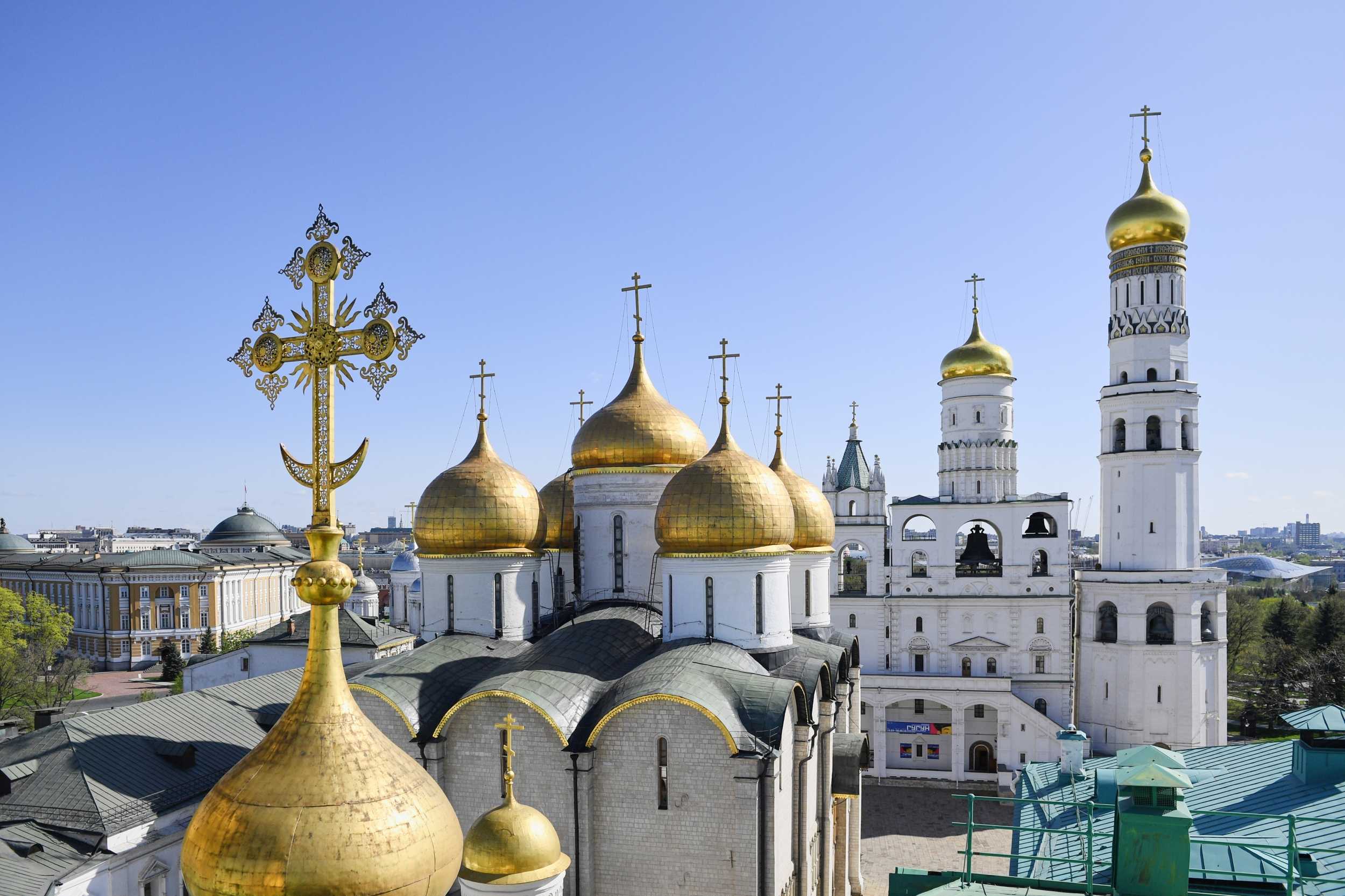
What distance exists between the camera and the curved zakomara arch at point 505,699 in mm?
12805

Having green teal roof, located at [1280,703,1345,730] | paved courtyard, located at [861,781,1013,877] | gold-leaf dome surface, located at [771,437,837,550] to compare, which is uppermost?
gold-leaf dome surface, located at [771,437,837,550]

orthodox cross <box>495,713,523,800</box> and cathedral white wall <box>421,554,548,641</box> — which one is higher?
cathedral white wall <box>421,554,548,641</box>

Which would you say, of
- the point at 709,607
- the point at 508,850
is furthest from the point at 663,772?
the point at 709,607

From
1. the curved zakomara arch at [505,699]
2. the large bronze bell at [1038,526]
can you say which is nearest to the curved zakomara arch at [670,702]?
the curved zakomara arch at [505,699]

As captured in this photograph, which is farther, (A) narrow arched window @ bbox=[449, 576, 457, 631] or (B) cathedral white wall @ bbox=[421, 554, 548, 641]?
(A) narrow arched window @ bbox=[449, 576, 457, 631]

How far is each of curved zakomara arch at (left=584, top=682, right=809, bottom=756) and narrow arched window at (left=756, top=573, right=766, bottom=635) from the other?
10.5 feet

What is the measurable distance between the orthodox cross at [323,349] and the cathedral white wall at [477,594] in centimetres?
1281

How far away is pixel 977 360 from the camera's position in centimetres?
3219

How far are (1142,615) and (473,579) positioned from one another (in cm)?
2302

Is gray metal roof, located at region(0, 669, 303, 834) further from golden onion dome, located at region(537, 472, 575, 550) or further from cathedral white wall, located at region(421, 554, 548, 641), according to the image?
golden onion dome, located at region(537, 472, 575, 550)

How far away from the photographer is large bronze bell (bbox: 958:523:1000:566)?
31875mm

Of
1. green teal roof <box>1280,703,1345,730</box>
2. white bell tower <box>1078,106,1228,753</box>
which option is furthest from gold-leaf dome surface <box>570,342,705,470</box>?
white bell tower <box>1078,106,1228,753</box>

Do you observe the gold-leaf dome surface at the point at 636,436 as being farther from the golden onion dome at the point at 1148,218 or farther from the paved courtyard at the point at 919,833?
the golden onion dome at the point at 1148,218

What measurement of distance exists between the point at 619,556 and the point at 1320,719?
13.0 m
